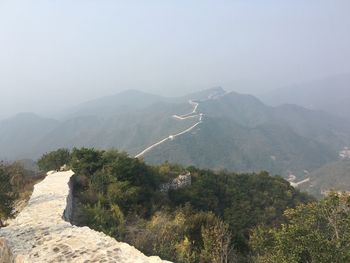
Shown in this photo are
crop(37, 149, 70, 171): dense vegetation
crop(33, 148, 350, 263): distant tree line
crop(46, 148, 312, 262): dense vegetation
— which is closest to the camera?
crop(33, 148, 350, 263): distant tree line

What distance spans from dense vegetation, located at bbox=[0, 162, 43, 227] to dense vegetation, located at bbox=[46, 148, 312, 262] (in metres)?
2.40

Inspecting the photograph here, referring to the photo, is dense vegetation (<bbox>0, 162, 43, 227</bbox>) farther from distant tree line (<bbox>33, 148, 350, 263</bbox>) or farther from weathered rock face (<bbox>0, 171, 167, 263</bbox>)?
distant tree line (<bbox>33, 148, 350, 263</bbox>)

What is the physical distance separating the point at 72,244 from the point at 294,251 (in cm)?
553

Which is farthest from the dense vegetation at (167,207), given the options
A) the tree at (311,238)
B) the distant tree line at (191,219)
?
the tree at (311,238)

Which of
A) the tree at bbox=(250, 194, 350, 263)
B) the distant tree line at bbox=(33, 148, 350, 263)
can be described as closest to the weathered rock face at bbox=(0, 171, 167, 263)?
the distant tree line at bbox=(33, 148, 350, 263)

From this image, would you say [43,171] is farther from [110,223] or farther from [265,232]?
[265,232]

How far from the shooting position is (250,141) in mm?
190500

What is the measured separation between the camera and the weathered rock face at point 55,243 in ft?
28.3

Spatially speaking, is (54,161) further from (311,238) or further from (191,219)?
(311,238)

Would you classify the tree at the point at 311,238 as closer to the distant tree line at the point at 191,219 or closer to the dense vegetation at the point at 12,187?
the distant tree line at the point at 191,219

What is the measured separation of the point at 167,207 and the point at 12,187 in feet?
25.8

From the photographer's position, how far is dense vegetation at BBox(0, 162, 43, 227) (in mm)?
13711

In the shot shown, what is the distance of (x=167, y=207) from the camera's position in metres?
20.3

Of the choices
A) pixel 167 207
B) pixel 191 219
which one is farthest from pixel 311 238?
pixel 167 207
